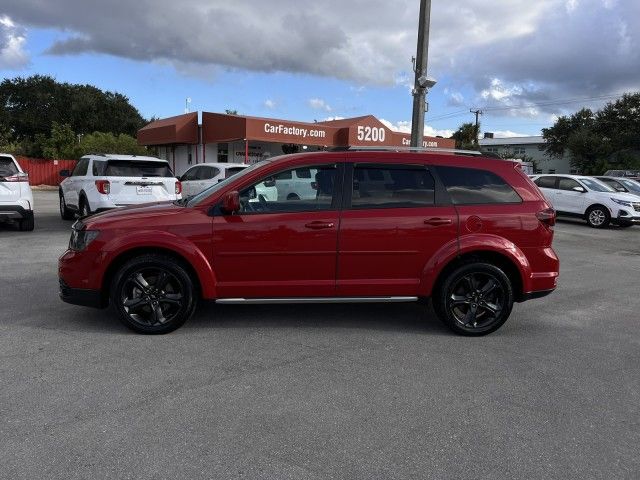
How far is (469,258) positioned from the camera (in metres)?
5.20

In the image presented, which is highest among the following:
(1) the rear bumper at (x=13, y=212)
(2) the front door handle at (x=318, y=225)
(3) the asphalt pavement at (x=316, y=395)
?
(2) the front door handle at (x=318, y=225)

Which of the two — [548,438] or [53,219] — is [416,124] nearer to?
[53,219]

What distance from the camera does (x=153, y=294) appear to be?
4949 millimetres

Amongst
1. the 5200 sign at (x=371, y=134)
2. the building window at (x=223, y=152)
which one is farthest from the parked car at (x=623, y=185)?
the building window at (x=223, y=152)

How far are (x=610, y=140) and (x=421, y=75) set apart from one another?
1931 inches

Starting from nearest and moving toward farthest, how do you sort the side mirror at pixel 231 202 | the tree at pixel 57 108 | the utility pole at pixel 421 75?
the side mirror at pixel 231 202 → the utility pole at pixel 421 75 → the tree at pixel 57 108

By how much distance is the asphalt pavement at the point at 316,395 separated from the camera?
2965 millimetres

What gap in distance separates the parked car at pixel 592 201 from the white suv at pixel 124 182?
1177 cm

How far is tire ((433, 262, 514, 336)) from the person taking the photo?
A: 5133mm

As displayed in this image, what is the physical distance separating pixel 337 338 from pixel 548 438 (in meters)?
2.17

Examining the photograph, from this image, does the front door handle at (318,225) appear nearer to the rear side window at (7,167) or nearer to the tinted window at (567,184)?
the rear side window at (7,167)

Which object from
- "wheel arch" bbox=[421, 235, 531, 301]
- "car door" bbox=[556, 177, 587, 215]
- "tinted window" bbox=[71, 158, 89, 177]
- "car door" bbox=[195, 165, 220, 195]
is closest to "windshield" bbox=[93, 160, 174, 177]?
"tinted window" bbox=[71, 158, 89, 177]

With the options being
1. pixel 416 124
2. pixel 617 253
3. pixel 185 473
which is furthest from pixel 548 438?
pixel 416 124

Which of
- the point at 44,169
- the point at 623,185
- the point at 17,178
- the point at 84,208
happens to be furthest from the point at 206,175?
the point at 44,169
